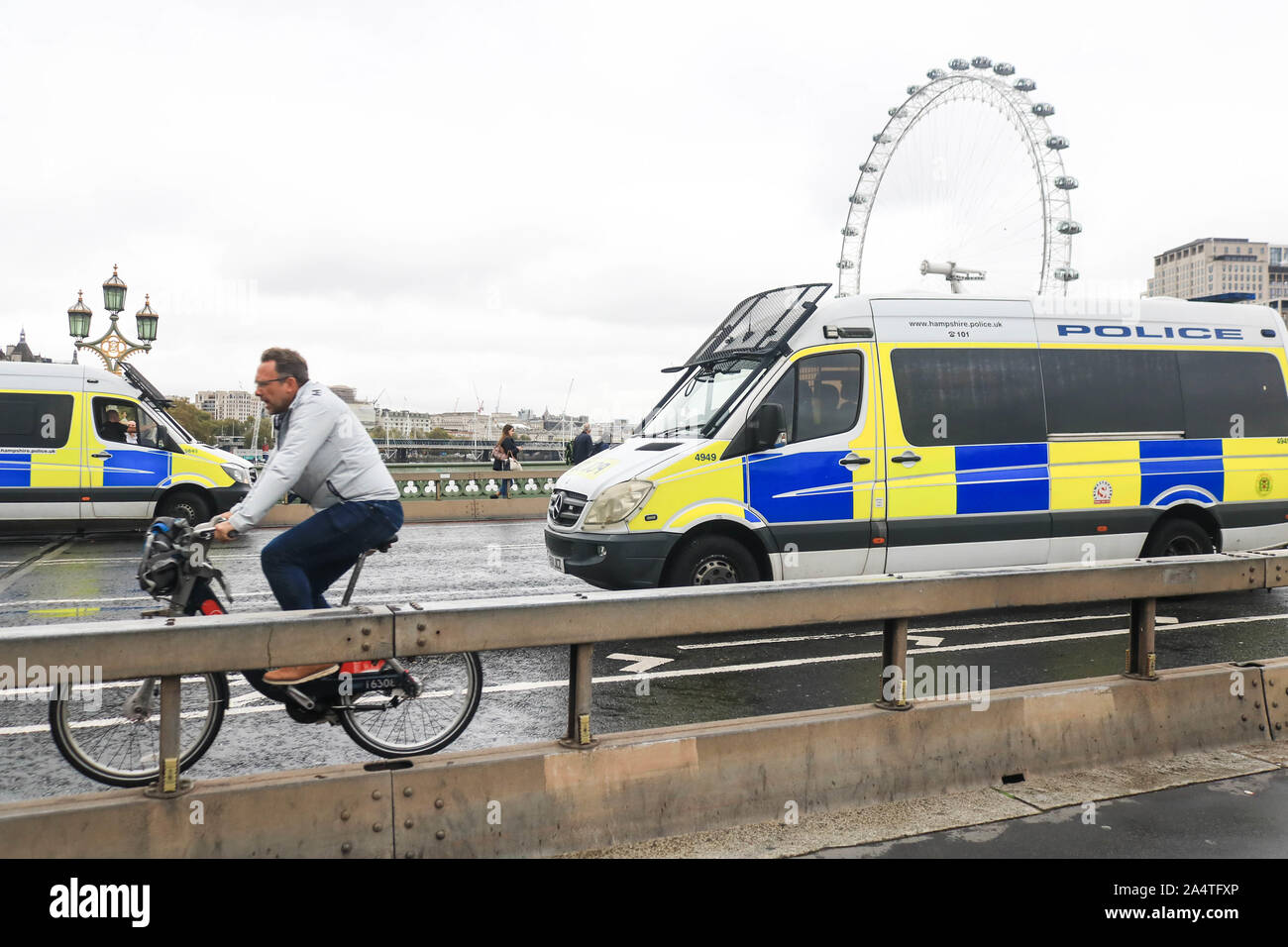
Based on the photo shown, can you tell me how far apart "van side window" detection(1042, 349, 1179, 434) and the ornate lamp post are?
77.8ft

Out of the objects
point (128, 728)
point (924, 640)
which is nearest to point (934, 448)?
point (924, 640)

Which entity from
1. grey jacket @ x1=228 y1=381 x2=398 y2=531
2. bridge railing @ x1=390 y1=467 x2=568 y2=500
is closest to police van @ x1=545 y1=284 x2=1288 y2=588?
grey jacket @ x1=228 y1=381 x2=398 y2=531

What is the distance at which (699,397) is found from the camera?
875cm

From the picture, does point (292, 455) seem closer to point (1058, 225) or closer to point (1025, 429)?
point (1025, 429)

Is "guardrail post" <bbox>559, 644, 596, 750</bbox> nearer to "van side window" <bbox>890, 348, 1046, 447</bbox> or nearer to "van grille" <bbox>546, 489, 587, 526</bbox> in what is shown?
"van grille" <bbox>546, 489, 587, 526</bbox>

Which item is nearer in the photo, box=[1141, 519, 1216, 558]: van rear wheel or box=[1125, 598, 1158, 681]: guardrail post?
box=[1125, 598, 1158, 681]: guardrail post

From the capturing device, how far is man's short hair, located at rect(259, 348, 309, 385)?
482 centimetres

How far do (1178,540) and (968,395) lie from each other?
2.64 metres

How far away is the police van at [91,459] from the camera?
48.5ft

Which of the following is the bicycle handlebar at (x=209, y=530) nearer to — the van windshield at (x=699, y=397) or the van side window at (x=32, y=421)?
the van windshield at (x=699, y=397)

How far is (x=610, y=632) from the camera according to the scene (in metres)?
3.85
